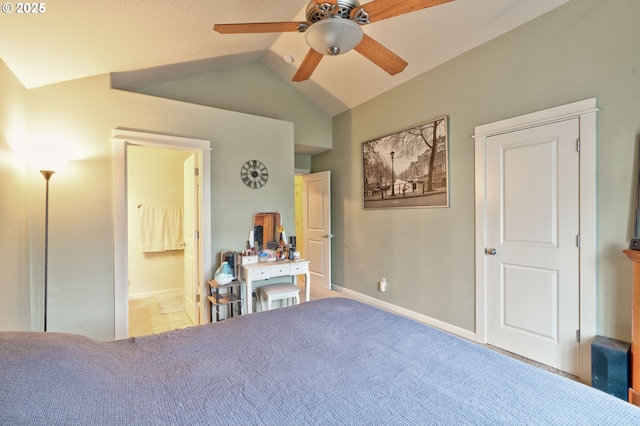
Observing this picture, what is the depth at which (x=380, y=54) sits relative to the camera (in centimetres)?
190

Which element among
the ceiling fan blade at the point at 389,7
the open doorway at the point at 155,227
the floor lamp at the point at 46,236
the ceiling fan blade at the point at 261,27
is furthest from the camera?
the open doorway at the point at 155,227

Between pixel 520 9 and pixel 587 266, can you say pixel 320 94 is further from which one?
pixel 587 266

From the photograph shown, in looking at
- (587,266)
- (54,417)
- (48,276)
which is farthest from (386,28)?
(48,276)

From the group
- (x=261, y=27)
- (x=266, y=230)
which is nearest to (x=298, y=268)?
(x=266, y=230)

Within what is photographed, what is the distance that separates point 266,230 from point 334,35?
2.42 metres

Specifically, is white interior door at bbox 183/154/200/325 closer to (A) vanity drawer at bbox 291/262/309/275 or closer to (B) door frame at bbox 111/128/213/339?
(B) door frame at bbox 111/128/213/339

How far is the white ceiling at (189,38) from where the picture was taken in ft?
5.98

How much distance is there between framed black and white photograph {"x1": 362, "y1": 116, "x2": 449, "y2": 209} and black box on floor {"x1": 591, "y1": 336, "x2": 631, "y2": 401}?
163 centimetres

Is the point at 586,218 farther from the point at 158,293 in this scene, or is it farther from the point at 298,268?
the point at 158,293

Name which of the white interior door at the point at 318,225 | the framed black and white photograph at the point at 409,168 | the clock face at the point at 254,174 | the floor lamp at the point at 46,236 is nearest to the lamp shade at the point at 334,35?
the framed black and white photograph at the point at 409,168

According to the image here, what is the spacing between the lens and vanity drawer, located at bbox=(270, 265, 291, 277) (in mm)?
3144

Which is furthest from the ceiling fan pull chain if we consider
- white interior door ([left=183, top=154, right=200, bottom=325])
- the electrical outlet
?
the electrical outlet

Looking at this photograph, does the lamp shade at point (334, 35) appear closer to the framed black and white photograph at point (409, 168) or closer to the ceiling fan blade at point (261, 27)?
the ceiling fan blade at point (261, 27)

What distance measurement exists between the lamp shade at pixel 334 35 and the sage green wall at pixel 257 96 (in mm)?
2420
